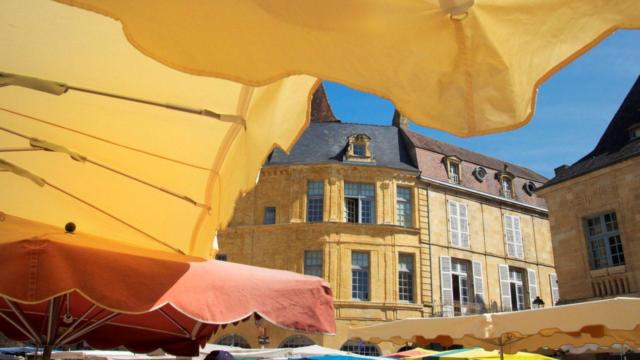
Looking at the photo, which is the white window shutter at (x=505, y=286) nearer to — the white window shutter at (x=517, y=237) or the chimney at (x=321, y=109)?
the white window shutter at (x=517, y=237)

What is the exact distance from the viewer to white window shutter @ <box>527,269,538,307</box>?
25828 mm

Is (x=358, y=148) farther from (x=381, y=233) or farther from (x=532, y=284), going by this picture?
(x=532, y=284)

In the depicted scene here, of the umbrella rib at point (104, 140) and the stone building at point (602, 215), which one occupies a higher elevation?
the stone building at point (602, 215)

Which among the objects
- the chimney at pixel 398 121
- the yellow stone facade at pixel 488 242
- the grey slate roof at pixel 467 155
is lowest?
the yellow stone facade at pixel 488 242

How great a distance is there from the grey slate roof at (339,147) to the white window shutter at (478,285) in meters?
5.21

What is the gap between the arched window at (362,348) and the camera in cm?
2130

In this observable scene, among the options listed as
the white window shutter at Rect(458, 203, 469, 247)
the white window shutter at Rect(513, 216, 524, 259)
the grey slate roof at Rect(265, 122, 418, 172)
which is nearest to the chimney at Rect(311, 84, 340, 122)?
A: the grey slate roof at Rect(265, 122, 418, 172)

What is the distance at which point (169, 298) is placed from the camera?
247cm

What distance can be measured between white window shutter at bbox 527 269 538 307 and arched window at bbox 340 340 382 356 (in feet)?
29.5

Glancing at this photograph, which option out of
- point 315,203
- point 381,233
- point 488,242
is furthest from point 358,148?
point 488,242

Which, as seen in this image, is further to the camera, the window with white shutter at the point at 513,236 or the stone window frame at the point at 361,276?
the window with white shutter at the point at 513,236

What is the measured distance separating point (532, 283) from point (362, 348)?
9904mm

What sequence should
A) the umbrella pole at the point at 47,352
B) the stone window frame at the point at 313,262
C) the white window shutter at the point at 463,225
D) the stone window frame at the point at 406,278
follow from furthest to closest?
the white window shutter at the point at 463,225 < the stone window frame at the point at 406,278 < the stone window frame at the point at 313,262 < the umbrella pole at the point at 47,352

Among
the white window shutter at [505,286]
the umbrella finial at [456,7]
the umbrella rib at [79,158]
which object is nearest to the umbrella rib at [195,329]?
the umbrella rib at [79,158]
